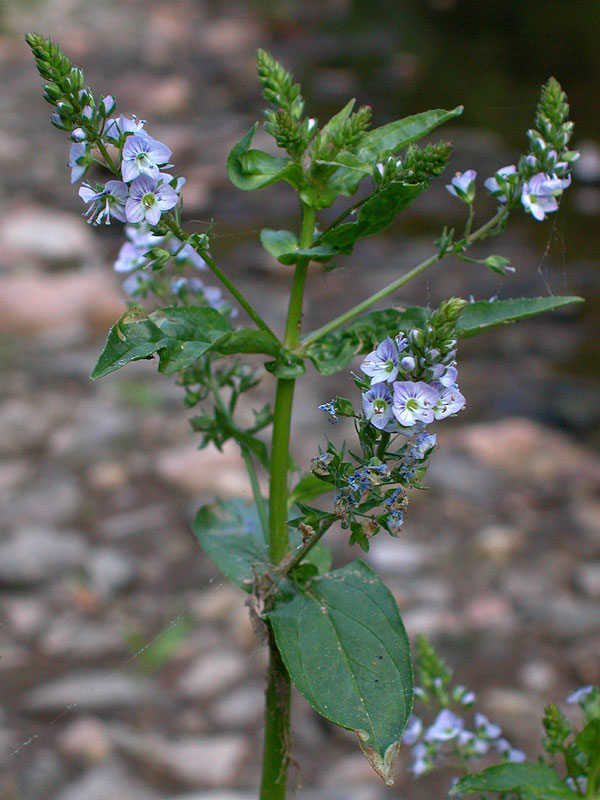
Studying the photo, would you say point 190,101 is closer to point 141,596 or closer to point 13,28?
point 13,28

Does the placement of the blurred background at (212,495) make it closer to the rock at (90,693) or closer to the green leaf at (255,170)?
the rock at (90,693)

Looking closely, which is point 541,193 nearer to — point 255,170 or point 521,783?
point 255,170

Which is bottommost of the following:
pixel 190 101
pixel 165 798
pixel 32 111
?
pixel 165 798

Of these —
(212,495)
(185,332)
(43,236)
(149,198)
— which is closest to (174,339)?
(185,332)

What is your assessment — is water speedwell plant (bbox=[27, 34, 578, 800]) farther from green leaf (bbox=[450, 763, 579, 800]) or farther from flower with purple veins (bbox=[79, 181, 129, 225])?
green leaf (bbox=[450, 763, 579, 800])

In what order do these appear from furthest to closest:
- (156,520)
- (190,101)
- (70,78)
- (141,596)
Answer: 1. (190,101)
2. (156,520)
3. (141,596)
4. (70,78)

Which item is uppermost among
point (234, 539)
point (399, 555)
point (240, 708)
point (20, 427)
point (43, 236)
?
point (43, 236)

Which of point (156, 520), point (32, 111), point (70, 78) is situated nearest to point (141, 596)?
point (156, 520)
